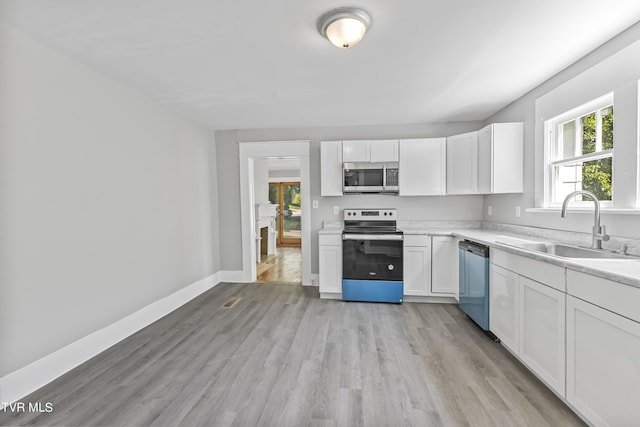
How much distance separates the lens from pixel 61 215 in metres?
1.99

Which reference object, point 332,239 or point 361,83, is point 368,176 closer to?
point 332,239

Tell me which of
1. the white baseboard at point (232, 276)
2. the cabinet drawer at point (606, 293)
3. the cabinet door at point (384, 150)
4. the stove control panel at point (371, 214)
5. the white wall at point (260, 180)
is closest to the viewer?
the cabinet drawer at point (606, 293)

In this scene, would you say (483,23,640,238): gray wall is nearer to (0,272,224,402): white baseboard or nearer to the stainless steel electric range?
the stainless steel electric range

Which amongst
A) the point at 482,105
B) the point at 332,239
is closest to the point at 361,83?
the point at 482,105

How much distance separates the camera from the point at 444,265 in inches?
127

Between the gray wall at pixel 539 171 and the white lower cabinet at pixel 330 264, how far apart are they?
201 centimetres

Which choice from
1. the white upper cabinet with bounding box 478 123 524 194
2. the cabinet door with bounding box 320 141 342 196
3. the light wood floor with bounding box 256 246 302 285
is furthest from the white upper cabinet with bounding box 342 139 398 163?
the light wood floor with bounding box 256 246 302 285

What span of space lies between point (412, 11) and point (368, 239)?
2284mm

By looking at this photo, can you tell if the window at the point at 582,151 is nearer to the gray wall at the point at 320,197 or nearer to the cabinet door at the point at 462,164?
the cabinet door at the point at 462,164

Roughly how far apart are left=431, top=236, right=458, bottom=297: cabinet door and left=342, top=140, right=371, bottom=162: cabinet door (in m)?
1.35

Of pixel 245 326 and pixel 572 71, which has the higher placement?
pixel 572 71

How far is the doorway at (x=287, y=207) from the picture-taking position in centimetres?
811

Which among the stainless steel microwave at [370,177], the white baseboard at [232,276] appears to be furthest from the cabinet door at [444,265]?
the white baseboard at [232,276]

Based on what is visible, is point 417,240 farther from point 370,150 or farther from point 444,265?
point 370,150
